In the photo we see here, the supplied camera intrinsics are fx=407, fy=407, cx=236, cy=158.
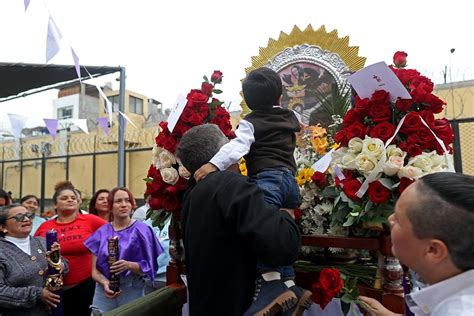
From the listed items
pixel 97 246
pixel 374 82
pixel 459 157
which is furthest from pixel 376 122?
pixel 459 157

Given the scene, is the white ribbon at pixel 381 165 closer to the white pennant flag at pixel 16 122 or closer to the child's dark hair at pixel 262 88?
the child's dark hair at pixel 262 88

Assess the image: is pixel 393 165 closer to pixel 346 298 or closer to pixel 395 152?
pixel 395 152

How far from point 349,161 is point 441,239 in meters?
0.81

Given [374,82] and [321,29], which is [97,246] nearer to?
[374,82]

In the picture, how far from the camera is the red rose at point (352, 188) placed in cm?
167

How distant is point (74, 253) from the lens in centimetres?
321

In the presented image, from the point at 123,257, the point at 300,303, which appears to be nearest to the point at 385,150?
the point at 300,303

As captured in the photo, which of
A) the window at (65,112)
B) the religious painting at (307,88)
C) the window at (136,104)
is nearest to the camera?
the religious painting at (307,88)

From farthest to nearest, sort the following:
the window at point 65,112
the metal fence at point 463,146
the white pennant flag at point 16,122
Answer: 1. the window at point 65,112
2. the white pennant flag at point 16,122
3. the metal fence at point 463,146

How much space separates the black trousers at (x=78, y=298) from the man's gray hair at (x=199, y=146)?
6.94 feet

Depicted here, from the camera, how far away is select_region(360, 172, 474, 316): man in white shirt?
88 centimetres

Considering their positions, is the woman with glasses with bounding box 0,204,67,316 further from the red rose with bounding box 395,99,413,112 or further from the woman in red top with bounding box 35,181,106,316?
the red rose with bounding box 395,99,413,112

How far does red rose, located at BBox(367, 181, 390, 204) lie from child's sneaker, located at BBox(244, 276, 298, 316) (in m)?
0.50

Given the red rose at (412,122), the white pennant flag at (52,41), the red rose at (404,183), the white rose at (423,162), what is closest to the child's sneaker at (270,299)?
the red rose at (404,183)
